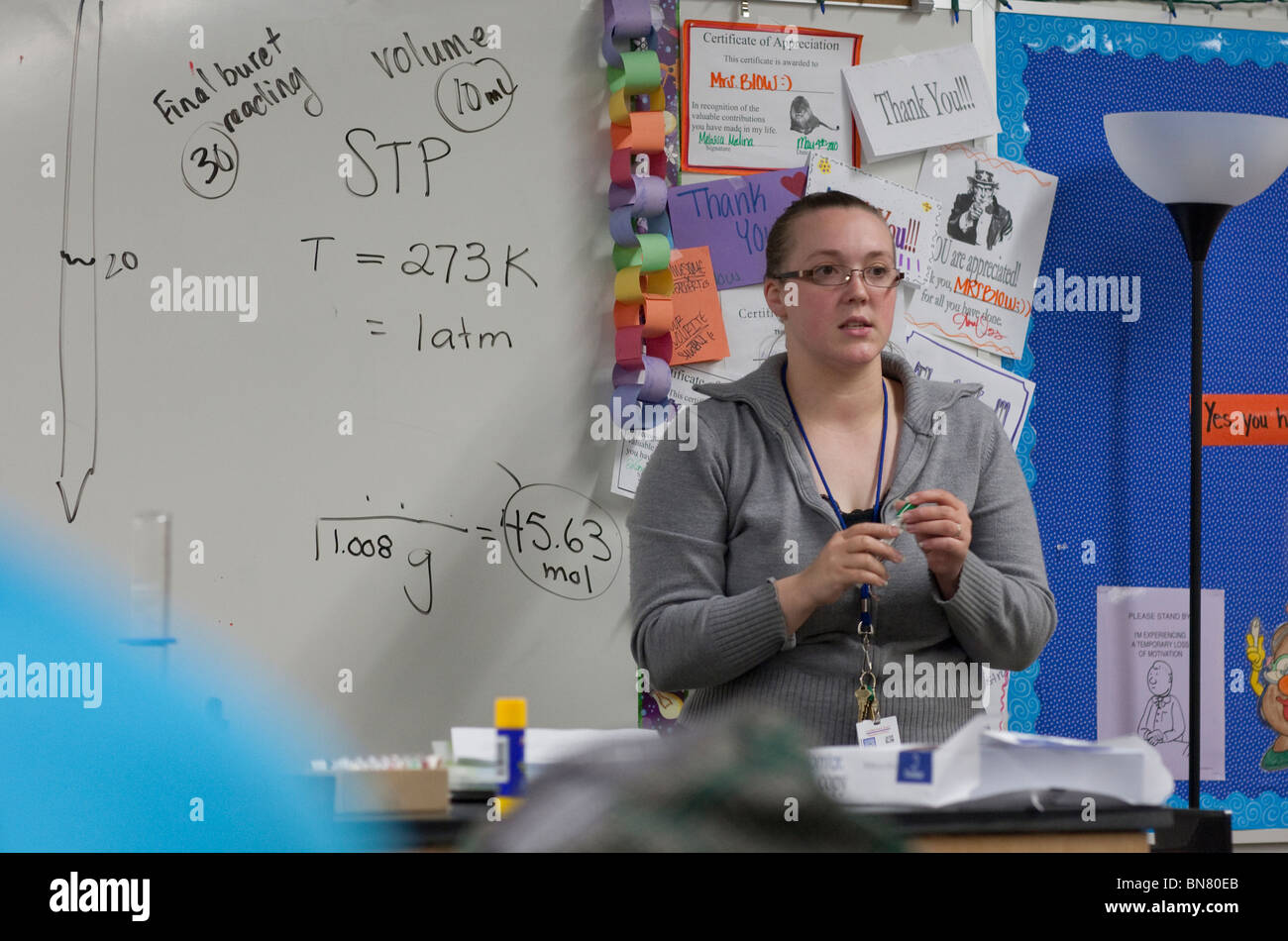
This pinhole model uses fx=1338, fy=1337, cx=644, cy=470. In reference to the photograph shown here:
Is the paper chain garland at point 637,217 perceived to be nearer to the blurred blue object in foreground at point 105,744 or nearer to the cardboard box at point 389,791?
the blurred blue object in foreground at point 105,744

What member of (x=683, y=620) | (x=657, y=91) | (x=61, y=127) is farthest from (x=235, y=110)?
(x=683, y=620)

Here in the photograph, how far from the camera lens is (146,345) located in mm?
2164

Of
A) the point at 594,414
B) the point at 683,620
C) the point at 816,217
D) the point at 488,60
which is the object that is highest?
the point at 488,60

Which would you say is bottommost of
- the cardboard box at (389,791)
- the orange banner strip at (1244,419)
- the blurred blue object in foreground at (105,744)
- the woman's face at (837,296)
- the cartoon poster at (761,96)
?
the blurred blue object in foreground at (105,744)

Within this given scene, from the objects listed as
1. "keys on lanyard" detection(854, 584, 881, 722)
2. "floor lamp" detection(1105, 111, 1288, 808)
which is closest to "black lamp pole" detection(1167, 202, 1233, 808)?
"floor lamp" detection(1105, 111, 1288, 808)

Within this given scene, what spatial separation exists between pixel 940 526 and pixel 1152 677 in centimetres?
129

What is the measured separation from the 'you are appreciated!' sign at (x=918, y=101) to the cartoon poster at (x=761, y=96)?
0.04 m

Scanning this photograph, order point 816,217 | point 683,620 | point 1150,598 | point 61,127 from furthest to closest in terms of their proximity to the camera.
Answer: point 1150,598 → point 61,127 → point 816,217 → point 683,620

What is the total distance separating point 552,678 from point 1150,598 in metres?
1.12

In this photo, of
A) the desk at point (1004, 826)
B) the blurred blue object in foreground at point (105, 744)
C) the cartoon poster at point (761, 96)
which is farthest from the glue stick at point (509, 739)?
the cartoon poster at point (761, 96)

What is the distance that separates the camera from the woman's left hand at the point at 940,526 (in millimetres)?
1394

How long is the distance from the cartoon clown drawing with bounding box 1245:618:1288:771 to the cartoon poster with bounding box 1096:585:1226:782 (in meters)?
0.10

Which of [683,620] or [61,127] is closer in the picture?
[683,620]

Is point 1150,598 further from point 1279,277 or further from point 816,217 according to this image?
point 816,217
